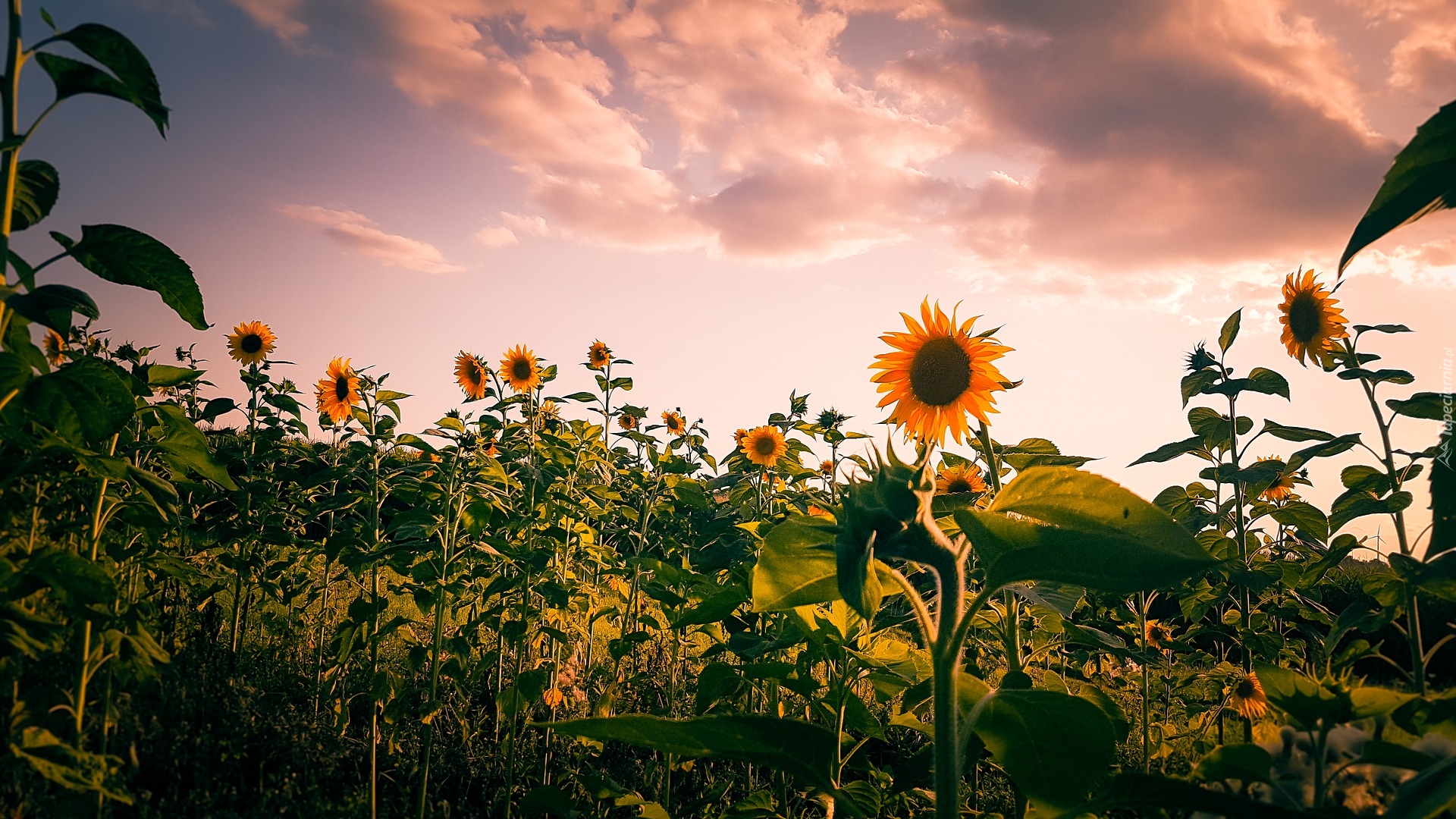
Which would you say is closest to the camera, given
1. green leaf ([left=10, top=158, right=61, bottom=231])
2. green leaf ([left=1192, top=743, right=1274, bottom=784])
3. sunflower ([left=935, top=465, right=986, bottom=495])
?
green leaf ([left=1192, top=743, right=1274, bottom=784])

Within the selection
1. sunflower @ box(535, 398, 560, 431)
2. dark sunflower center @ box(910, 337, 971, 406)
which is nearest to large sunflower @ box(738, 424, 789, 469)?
sunflower @ box(535, 398, 560, 431)

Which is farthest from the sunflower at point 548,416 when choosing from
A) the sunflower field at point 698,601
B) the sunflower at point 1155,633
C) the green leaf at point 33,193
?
the sunflower at point 1155,633

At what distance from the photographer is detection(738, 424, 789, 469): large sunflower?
15.8 feet

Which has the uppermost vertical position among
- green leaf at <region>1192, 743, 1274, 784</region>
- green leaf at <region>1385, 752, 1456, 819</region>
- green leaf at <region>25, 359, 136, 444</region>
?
green leaf at <region>25, 359, 136, 444</region>

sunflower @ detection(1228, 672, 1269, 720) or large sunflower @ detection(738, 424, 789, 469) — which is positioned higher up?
large sunflower @ detection(738, 424, 789, 469)

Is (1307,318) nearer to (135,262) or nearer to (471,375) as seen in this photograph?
(135,262)

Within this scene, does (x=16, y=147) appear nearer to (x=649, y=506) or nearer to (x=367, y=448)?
(x=367, y=448)

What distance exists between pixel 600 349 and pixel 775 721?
4.99m

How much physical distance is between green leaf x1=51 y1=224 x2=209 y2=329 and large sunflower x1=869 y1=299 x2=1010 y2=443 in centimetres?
181

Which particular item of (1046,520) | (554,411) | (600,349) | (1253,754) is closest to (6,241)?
(1046,520)

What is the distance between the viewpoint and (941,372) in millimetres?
2270

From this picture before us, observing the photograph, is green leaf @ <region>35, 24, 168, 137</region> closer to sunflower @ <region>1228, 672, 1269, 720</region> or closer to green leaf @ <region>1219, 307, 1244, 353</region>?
green leaf @ <region>1219, 307, 1244, 353</region>

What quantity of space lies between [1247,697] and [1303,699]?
2.87m

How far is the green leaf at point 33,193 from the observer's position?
1349mm
